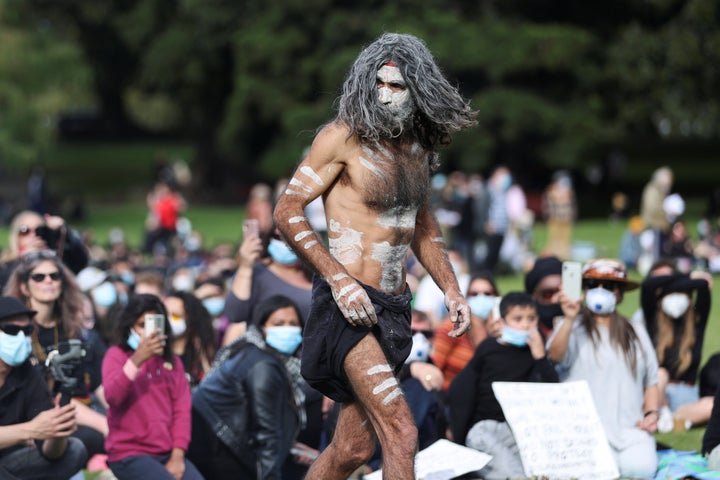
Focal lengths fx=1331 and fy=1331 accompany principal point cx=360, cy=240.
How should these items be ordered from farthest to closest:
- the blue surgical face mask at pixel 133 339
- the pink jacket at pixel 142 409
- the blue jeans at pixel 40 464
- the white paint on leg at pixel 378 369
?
the blue surgical face mask at pixel 133 339
the pink jacket at pixel 142 409
the blue jeans at pixel 40 464
the white paint on leg at pixel 378 369

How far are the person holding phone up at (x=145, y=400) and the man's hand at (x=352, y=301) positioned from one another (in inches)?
77.2

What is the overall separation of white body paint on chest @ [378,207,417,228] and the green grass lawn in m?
3.94

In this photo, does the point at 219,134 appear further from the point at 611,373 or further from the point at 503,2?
the point at 611,373

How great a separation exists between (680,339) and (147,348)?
4.58 m

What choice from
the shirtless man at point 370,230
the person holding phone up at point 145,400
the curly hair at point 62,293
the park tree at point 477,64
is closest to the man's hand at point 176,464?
the person holding phone up at point 145,400

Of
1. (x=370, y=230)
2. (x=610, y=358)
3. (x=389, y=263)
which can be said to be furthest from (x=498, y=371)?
(x=370, y=230)

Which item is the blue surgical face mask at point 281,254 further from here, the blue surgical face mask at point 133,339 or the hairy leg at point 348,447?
the hairy leg at point 348,447

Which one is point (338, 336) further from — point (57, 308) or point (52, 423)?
point (57, 308)

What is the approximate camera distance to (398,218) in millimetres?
6164

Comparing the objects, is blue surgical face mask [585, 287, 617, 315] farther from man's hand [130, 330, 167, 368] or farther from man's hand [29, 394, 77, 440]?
man's hand [29, 394, 77, 440]

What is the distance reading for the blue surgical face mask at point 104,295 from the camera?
10.7m

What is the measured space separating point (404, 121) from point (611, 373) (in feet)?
11.1

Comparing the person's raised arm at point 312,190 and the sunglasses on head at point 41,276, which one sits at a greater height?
the sunglasses on head at point 41,276

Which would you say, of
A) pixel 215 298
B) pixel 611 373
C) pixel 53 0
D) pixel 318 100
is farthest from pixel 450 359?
pixel 53 0
